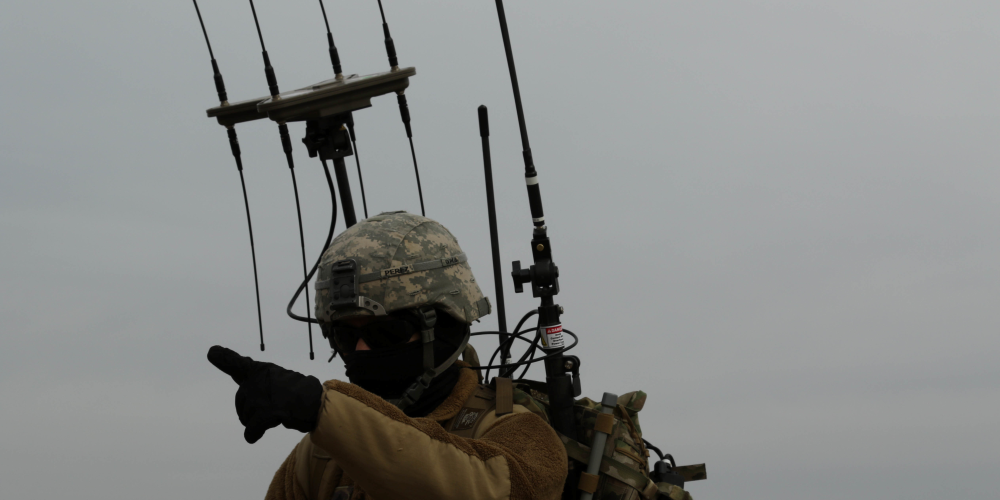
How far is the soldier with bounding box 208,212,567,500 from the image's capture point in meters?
3.39

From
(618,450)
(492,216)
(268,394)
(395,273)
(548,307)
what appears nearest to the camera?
(268,394)

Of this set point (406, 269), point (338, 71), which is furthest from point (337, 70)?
point (406, 269)

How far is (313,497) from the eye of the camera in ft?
15.1

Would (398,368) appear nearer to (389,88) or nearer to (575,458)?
(575,458)

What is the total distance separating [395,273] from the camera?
14.0ft

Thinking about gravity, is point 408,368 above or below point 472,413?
above

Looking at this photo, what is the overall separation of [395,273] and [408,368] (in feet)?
1.41

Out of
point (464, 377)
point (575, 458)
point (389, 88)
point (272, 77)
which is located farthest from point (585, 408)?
point (272, 77)

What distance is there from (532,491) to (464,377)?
81 cm

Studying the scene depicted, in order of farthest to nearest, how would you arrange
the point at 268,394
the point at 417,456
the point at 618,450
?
the point at 618,450 → the point at 417,456 → the point at 268,394

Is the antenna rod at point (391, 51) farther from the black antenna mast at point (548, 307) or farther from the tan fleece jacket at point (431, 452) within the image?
the tan fleece jacket at point (431, 452)

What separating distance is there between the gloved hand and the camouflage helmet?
0.84 metres

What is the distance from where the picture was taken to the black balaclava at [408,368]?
4.27 m

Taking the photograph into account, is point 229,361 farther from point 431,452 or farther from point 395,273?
point 395,273
